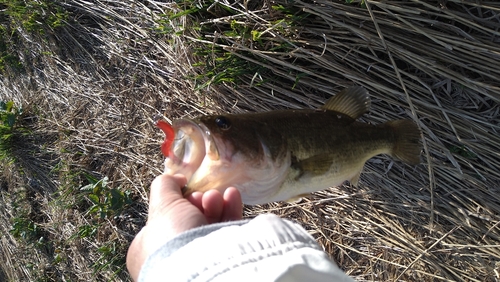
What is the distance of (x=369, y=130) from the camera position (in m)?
1.80

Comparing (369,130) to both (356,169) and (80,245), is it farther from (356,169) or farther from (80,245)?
(80,245)

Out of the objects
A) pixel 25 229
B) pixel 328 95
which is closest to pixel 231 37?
pixel 328 95

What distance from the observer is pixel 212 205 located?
145 cm

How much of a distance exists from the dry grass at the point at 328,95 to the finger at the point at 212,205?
1184mm

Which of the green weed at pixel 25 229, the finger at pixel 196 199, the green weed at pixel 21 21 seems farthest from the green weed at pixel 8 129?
the finger at pixel 196 199

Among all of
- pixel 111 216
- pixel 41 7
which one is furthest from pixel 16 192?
pixel 41 7

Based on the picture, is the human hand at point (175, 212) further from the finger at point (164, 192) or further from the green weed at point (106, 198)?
the green weed at point (106, 198)

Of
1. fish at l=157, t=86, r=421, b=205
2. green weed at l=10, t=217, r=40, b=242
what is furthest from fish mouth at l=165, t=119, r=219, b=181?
green weed at l=10, t=217, r=40, b=242

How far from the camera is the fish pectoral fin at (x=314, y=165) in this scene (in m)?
1.59

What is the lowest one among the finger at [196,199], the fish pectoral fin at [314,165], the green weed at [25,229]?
the green weed at [25,229]

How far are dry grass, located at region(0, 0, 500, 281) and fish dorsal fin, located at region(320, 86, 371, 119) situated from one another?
10.8 inches

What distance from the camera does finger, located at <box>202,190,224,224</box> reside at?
1408mm

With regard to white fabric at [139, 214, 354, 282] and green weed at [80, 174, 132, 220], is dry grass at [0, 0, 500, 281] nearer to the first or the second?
green weed at [80, 174, 132, 220]

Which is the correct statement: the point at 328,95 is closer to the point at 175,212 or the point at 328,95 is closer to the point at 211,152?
the point at 211,152
